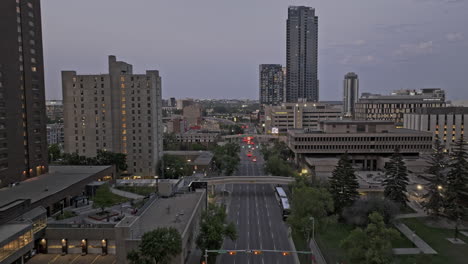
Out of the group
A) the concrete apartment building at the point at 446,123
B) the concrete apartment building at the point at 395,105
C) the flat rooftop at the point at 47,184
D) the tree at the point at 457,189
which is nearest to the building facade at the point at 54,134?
the flat rooftop at the point at 47,184

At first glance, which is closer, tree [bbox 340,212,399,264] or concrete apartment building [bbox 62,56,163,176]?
tree [bbox 340,212,399,264]

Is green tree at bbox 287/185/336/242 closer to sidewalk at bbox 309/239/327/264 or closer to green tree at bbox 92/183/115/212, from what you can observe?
sidewalk at bbox 309/239/327/264

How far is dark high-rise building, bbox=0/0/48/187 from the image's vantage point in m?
59.8

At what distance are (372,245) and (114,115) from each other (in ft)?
252

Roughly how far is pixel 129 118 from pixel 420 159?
77.2 metres

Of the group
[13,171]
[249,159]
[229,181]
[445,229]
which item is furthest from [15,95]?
[249,159]

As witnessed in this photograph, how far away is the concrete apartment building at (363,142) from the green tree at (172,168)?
33297 millimetres

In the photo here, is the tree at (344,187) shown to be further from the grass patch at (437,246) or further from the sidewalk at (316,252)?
the sidewalk at (316,252)

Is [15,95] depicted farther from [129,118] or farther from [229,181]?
[229,181]

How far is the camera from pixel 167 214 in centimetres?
4738

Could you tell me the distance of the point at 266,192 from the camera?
84312mm

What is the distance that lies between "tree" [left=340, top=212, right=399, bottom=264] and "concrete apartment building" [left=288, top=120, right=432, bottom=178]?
64.9 m

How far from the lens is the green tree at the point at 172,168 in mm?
91356

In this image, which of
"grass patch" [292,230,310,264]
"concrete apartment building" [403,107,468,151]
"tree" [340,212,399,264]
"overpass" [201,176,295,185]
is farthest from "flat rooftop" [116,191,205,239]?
"concrete apartment building" [403,107,468,151]
